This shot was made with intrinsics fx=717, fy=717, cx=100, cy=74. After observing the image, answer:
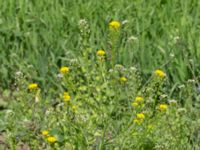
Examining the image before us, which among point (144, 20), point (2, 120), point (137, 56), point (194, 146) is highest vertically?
point (144, 20)

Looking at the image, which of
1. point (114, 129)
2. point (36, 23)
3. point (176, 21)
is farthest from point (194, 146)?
point (36, 23)

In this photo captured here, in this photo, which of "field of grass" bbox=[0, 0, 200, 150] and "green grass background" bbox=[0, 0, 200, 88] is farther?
"green grass background" bbox=[0, 0, 200, 88]

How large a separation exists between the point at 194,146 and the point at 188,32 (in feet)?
3.90

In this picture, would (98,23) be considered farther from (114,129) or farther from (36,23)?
(114,129)

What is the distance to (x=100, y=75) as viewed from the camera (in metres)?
3.17

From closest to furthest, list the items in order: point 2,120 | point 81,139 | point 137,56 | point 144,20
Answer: point 81,139
point 2,120
point 137,56
point 144,20

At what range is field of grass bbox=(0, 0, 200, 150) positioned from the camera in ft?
10.0

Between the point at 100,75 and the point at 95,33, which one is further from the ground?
the point at 95,33

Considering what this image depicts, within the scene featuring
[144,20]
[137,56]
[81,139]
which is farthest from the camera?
[144,20]

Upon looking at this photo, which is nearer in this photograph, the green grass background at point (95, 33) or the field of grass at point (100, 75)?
the field of grass at point (100, 75)

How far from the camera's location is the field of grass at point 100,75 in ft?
10.0

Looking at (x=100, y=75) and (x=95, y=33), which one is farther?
(x=95, y=33)

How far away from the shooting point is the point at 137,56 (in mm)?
4180

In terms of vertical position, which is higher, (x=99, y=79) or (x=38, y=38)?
(x=38, y=38)
